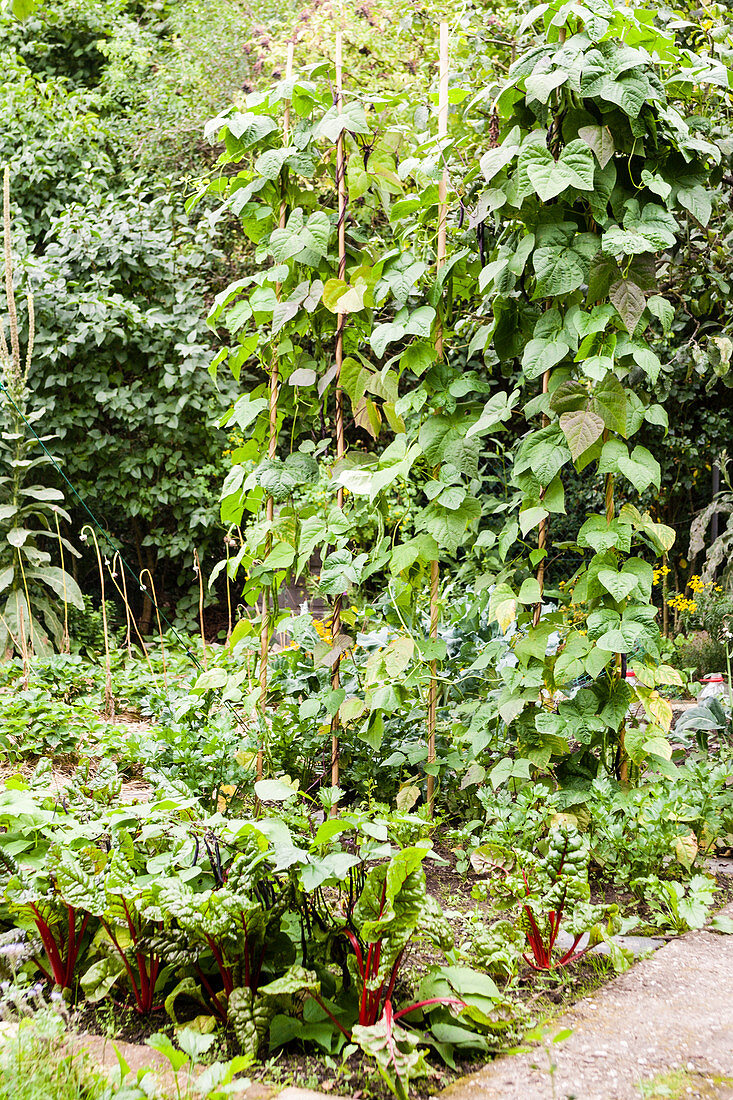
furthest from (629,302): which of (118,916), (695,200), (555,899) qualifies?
(118,916)

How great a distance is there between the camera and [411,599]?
7.64 ft

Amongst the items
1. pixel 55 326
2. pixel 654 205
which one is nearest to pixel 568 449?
pixel 654 205

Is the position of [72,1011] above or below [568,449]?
below

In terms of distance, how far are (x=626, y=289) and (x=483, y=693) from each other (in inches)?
47.3

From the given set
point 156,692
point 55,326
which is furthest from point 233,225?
point 156,692

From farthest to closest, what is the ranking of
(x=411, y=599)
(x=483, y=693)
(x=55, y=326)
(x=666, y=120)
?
(x=55, y=326), (x=483, y=693), (x=411, y=599), (x=666, y=120)

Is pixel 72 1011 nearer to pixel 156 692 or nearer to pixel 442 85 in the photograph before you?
pixel 156 692

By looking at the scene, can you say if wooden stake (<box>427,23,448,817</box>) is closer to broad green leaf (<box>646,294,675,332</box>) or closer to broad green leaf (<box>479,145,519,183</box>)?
broad green leaf (<box>479,145,519,183</box>)

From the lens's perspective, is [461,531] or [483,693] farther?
[483,693]

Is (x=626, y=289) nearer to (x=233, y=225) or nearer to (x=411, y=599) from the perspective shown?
(x=411, y=599)

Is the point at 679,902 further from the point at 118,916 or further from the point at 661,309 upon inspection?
the point at 661,309

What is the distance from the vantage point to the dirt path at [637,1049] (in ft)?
3.68

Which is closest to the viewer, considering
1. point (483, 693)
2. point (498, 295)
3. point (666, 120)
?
point (666, 120)

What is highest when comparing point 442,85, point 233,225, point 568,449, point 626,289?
point 233,225
